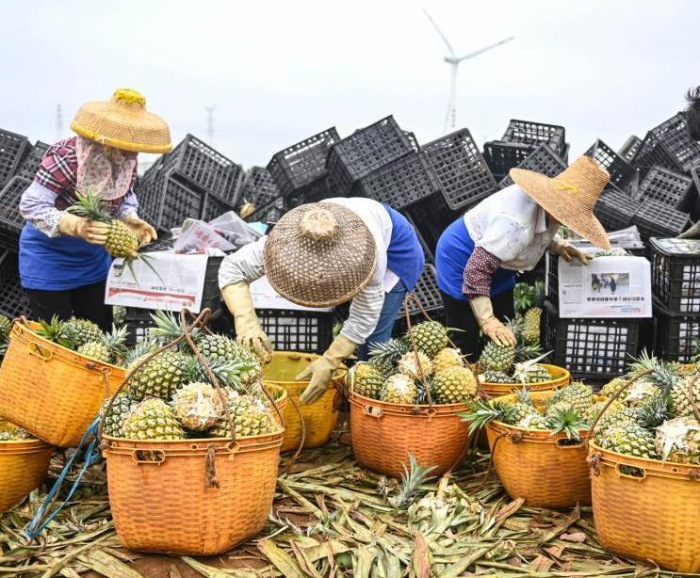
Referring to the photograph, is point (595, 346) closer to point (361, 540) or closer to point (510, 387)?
point (510, 387)

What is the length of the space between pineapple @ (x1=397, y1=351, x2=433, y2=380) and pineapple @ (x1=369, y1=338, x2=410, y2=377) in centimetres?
20

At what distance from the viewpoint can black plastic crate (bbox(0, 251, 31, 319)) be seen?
7117 mm

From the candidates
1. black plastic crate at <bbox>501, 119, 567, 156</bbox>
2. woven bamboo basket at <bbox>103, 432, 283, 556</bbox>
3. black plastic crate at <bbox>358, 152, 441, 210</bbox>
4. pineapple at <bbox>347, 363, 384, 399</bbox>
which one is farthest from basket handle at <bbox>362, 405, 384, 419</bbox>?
black plastic crate at <bbox>501, 119, 567, 156</bbox>

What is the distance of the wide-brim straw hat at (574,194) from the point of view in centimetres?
521

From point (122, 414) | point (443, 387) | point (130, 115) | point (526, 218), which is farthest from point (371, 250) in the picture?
point (130, 115)

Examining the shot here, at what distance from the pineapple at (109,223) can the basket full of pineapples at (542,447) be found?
8.91 ft

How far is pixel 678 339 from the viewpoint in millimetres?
6125

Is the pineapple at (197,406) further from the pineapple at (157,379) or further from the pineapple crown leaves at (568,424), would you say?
the pineapple crown leaves at (568,424)

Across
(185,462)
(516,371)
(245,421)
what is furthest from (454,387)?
(185,462)

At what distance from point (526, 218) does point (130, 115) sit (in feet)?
9.68

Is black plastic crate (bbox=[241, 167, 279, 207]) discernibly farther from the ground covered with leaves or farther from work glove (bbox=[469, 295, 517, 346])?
the ground covered with leaves

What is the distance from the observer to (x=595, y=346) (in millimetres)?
6125

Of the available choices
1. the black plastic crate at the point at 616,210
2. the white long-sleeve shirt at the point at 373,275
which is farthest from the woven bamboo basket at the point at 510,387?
the black plastic crate at the point at 616,210

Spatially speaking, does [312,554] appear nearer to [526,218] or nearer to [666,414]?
[666,414]
